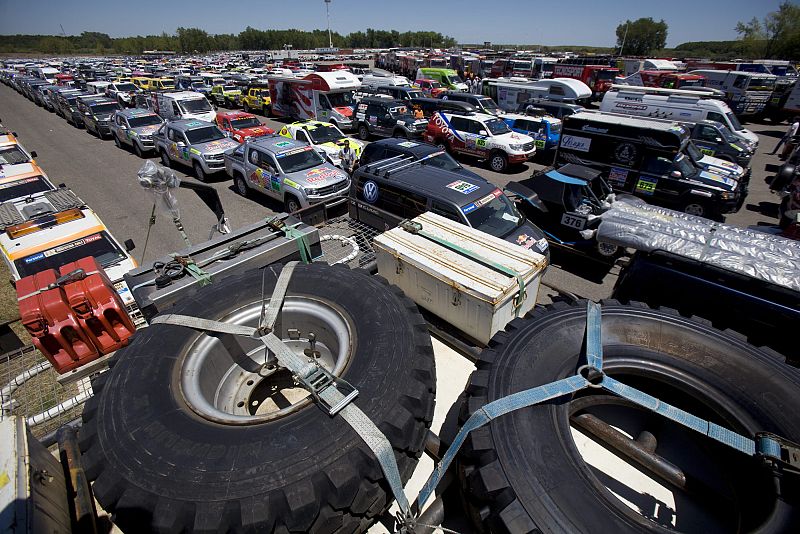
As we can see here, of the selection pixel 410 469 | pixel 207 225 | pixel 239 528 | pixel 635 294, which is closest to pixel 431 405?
pixel 410 469

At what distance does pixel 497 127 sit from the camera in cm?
1486

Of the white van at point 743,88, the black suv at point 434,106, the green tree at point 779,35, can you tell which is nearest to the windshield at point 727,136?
the black suv at point 434,106

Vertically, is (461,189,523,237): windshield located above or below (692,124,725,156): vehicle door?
below

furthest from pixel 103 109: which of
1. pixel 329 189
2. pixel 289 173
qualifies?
pixel 329 189

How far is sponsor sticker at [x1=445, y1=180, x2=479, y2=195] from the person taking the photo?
6.66 metres

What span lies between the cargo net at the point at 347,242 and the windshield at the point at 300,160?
4.41 meters

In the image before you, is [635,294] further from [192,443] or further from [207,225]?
[207,225]

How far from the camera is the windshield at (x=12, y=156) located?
9894 millimetres

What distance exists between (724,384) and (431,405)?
195 centimetres

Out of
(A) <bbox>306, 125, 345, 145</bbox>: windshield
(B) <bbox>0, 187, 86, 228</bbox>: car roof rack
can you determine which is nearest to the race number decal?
(A) <bbox>306, 125, 345, 145</bbox>: windshield

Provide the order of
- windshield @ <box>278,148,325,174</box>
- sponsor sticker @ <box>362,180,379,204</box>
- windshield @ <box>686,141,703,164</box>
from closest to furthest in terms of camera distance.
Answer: sponsor sticker @ <box>362,180,379,204</box> < windshield @ <box>686,141,703,164</box> < windshield @ <box>278,148,325,174</box>

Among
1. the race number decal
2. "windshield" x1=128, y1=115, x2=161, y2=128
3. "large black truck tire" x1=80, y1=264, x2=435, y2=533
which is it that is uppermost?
"windshield" x1=128, y1=115, x2=161, y2=128

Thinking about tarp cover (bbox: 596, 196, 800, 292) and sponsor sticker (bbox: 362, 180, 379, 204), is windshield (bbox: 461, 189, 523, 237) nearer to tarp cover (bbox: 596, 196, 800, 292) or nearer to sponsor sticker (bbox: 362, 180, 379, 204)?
tarp cover (bbox: 596, 196, 800, 292)

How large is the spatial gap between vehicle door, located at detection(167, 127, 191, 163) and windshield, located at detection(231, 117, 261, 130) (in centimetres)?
309
